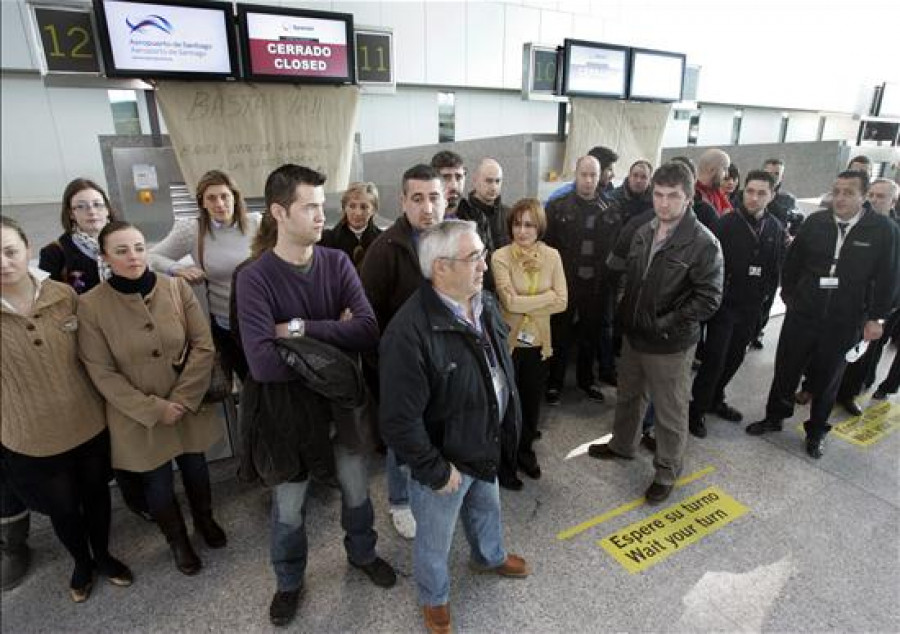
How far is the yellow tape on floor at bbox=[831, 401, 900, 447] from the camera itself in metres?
3.26

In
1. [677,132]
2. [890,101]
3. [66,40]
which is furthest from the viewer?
[677,132]

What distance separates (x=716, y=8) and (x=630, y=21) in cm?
260

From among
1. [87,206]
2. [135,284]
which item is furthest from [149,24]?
[135,284]

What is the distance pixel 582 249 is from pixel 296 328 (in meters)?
2.33

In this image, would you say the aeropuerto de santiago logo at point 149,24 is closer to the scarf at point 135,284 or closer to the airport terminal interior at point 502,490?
the airport terminal interior at point 502,490

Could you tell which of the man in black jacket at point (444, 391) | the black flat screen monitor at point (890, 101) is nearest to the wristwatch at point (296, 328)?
the man in black jacket at point (444, 391)

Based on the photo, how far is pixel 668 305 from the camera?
252 cm

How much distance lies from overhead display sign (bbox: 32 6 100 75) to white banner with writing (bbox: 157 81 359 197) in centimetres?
39

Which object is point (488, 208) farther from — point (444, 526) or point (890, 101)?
point (890, 101)

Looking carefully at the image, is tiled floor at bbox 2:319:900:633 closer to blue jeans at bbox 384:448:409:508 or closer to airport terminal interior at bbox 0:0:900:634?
airport terminal interior at bbox 0:0:900:634

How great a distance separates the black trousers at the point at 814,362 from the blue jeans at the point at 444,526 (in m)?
2.31

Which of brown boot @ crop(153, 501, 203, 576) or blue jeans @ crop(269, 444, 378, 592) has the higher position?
blue jeans @ crop(269, 444, 378, 592)

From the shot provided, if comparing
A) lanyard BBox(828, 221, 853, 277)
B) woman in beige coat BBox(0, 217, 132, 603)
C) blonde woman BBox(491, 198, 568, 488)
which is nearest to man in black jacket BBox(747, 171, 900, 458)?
lanyard BBox(828, 221, 853, 277)

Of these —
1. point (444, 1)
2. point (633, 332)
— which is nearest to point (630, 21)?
point (444, 1)
